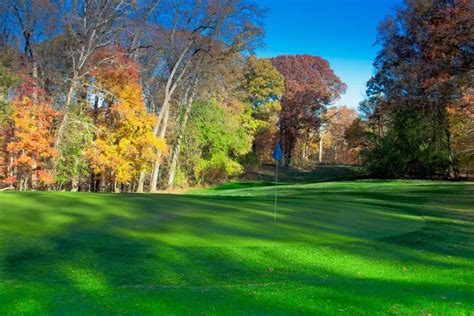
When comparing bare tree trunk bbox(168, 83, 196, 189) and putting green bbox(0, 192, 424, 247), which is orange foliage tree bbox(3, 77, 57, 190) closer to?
putting green bbox(0, 192, 424, 247)

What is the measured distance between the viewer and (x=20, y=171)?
946 inches

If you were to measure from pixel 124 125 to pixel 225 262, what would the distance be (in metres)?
21.1

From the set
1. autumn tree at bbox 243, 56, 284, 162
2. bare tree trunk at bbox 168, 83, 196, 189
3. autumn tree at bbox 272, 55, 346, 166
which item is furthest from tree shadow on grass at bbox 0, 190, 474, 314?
autumn tree at bbox 272, 55, 346, 166

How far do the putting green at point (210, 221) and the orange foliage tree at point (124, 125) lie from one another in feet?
38.6

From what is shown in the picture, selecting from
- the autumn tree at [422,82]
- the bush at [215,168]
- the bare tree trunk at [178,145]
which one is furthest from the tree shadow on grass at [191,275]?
the bush at [215,168]

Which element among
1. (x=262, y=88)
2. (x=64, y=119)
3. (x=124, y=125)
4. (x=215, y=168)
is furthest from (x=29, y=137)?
(x=262, y=88)

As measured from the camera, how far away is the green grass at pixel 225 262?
5.14m

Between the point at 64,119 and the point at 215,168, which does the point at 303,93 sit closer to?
the point at 215,168

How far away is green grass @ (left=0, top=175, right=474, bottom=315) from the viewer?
5.14 metres

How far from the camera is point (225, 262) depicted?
6965 millimetres

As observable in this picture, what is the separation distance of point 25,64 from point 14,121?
483 centimetres

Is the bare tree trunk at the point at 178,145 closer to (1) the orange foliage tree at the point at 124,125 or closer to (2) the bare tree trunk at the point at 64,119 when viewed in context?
(1) the orange foliage tree at the point at 124,125

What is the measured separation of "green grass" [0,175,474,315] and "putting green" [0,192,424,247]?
0.11 ft

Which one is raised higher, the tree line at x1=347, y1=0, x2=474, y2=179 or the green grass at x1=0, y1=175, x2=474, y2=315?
the tree line at x1=347, y1=0, x2=474, y2=179
